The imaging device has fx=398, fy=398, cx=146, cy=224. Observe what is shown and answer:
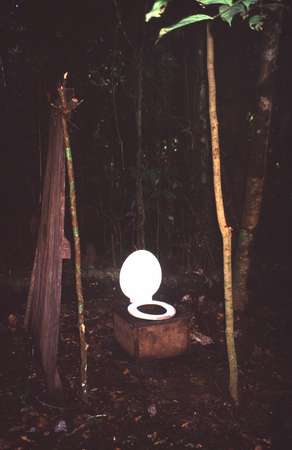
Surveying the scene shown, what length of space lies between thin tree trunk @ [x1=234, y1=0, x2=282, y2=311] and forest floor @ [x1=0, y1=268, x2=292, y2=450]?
0.98 metres

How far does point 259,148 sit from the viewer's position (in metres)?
5.36

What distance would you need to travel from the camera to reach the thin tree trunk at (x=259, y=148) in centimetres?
516

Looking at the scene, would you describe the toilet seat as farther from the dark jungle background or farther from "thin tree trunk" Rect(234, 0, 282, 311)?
the dark jungle background

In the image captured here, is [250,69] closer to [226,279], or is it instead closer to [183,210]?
[183,210]

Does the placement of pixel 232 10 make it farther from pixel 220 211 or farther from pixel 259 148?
pixel 259 148

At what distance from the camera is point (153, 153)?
6875mm

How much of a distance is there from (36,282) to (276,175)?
15.6 ft

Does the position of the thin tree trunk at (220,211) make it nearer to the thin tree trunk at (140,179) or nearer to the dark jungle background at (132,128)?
the thin tree trunk at (140,179)

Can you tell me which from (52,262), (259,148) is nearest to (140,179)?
(259,148)

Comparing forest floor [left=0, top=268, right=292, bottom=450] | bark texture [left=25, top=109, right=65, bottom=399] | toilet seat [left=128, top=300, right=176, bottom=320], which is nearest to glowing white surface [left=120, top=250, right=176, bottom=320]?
toilet seat [left=128, top=300, right=176, bottom=320]

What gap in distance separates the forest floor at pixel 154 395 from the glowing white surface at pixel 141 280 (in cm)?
43

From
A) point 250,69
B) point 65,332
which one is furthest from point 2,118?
point 250,69

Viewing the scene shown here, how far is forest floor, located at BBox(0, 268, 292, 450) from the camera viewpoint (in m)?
3.38

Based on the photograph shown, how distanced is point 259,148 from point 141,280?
2.42 meters
